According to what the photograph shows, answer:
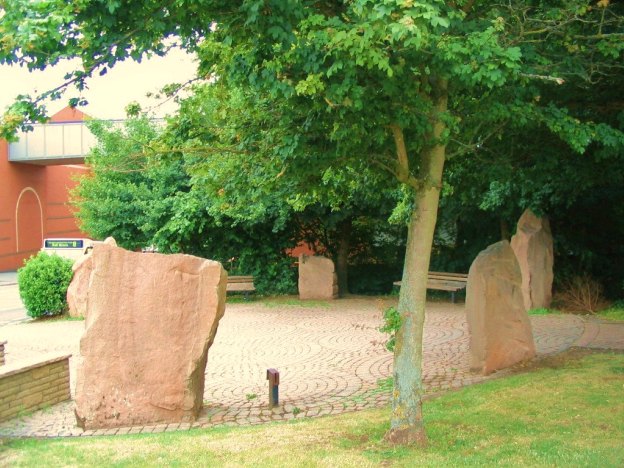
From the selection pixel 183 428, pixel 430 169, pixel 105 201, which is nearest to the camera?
pixel 430 169

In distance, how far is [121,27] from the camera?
5719 millimetres

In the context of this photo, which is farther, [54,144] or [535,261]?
[54,144]

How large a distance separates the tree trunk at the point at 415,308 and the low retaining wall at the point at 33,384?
4.52 m

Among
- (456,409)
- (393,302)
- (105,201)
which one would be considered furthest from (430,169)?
(105,201)

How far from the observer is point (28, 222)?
36.7m

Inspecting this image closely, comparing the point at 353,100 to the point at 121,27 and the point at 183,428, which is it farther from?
the point at 183,428

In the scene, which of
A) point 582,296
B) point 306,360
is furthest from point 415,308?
point 582,296

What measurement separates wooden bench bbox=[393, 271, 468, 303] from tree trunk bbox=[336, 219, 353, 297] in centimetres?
222

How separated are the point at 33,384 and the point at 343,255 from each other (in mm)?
13901

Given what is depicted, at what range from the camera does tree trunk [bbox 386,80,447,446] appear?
6141 millimetres

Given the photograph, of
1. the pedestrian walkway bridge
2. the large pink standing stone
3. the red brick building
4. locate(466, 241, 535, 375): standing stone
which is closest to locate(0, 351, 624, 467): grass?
the large pink standing stone

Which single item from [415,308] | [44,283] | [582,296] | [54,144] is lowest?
[582,296]

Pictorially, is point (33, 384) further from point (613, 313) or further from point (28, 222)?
point (28, 222)

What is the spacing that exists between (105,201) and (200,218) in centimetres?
320
